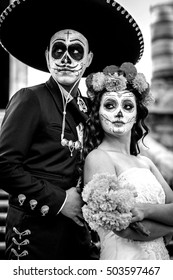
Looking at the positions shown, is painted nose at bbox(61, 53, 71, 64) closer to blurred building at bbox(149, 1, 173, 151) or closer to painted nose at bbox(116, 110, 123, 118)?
painted nose at bbox(116, 110, 123, 118)

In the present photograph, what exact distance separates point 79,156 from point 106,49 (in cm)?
59

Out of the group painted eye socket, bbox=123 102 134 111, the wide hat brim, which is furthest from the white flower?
the wide hat brim

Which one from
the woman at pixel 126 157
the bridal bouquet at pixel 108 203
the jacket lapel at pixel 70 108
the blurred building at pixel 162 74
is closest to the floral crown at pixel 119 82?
the woman at pixel 126 157

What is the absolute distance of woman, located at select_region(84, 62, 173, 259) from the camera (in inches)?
66.5

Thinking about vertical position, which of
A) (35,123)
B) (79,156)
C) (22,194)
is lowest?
(22,194)

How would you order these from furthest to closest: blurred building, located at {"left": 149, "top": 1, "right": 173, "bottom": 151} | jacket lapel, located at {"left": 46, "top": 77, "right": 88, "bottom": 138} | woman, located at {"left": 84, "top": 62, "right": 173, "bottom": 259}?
blurred building, located at {"left": 149, "top": 1, "right": 173, "bottom": 151}
jacket lapel, located at {"left": 46, "top": 77, "right": 88, "bottom": 138}
woman, located at {"left": 84, "top": 62, "right": 173, "bottom": 259}

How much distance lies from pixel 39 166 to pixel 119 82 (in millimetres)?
462

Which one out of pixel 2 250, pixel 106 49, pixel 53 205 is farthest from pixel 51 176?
pixel 2 250

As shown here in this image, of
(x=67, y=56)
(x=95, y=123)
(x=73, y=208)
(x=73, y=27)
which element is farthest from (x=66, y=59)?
(x=73, y=208)

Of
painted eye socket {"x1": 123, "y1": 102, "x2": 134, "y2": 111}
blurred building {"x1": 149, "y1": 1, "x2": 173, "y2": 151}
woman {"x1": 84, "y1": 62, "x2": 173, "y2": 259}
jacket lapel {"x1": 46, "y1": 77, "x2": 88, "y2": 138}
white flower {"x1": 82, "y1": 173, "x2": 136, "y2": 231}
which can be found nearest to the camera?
white flower {"x1": 82, "y1": 173, "x2": 136, "y2": 231}

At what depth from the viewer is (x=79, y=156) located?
1898mm

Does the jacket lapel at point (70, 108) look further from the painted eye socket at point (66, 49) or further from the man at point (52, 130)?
the painted eye socket at point (66, 49)

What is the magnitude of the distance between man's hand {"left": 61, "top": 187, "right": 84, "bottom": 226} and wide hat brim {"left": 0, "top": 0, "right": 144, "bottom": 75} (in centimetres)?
74
